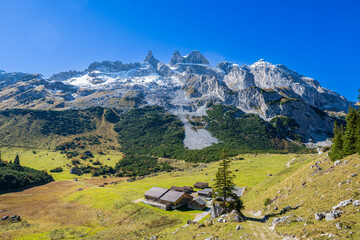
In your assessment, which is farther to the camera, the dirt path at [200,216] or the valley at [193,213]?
the dirt path at [200,216]

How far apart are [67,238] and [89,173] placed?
119795 millimetres

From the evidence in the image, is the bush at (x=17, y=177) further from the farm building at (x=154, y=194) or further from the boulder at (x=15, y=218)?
the farm building at (x=154, y=194)

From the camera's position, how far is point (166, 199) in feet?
209

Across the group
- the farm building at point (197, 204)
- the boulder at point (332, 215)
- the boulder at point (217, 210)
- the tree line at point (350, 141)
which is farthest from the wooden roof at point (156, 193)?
the boulder at point (332, 215)

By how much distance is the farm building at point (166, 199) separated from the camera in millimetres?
63344

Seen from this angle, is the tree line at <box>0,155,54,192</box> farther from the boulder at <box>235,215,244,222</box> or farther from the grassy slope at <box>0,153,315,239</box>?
the boulder at <box>235,215,244,222</box>

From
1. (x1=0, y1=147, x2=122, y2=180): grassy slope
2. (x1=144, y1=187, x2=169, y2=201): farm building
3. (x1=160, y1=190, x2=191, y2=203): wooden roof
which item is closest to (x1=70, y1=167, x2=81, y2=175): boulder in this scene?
(x1=0, y1=147, x2=122, y2=180): grassy slope

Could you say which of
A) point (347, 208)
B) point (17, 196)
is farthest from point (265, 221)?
point (17, 196)

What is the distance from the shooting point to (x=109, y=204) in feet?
214

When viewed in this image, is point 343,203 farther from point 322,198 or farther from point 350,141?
point 350,141

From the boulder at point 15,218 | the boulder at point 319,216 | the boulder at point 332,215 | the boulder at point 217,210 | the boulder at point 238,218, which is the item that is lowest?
the boulder at point 15,218

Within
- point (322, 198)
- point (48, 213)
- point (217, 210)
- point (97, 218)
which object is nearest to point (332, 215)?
point (322, 198)

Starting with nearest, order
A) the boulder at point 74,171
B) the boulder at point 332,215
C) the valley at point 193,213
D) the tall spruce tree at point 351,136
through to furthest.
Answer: the boulder at point 332,215 < the valley at point 193,213 < the tall spruce tree at point 351,136 < the boulder at point 74,171

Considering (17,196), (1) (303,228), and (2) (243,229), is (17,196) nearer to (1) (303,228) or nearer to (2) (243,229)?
(2) (243,229)
